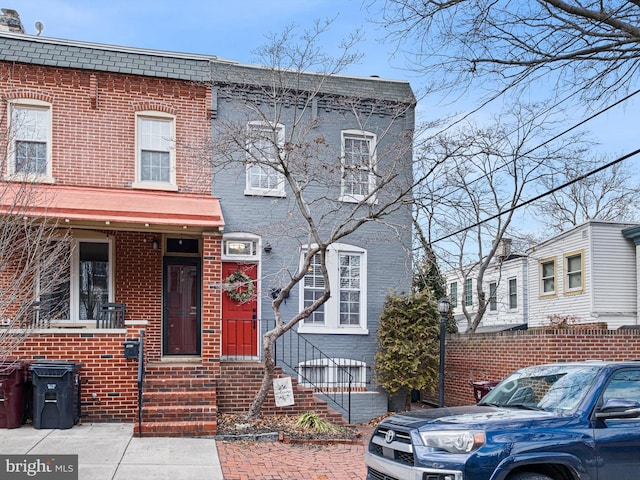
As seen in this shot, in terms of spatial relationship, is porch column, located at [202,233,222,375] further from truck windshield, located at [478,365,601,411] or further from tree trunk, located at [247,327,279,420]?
truck windshield, located at [478,365,601,411]

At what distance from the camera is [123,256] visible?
13539mm

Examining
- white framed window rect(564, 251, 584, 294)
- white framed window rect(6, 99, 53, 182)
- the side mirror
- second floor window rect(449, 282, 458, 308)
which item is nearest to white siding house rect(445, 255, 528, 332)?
second floor window rect(449, 282, 458, 308)

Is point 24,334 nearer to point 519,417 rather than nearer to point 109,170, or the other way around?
point 109,170

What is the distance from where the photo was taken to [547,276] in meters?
22.6

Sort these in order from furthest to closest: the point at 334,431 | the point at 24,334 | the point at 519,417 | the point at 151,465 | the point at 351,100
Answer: the point at 351,100, the point at 334,431, the point at 24,334, the point at 151,465, the point at 519,417

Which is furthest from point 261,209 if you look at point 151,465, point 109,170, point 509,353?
point 151,465

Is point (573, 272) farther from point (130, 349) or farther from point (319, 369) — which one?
point (130, 349)

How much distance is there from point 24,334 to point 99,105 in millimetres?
5785

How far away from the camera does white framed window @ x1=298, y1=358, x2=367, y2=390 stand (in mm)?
14402

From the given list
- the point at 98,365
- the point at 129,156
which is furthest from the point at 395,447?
the point at 129,156

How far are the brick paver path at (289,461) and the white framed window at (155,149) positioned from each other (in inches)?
242

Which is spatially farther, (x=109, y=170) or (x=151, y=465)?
(x=109, y=170)

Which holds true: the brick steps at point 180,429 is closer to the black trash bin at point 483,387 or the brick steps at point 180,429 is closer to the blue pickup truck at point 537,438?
the blue pickup truck at point 537,438

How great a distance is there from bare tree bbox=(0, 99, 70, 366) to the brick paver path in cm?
328
